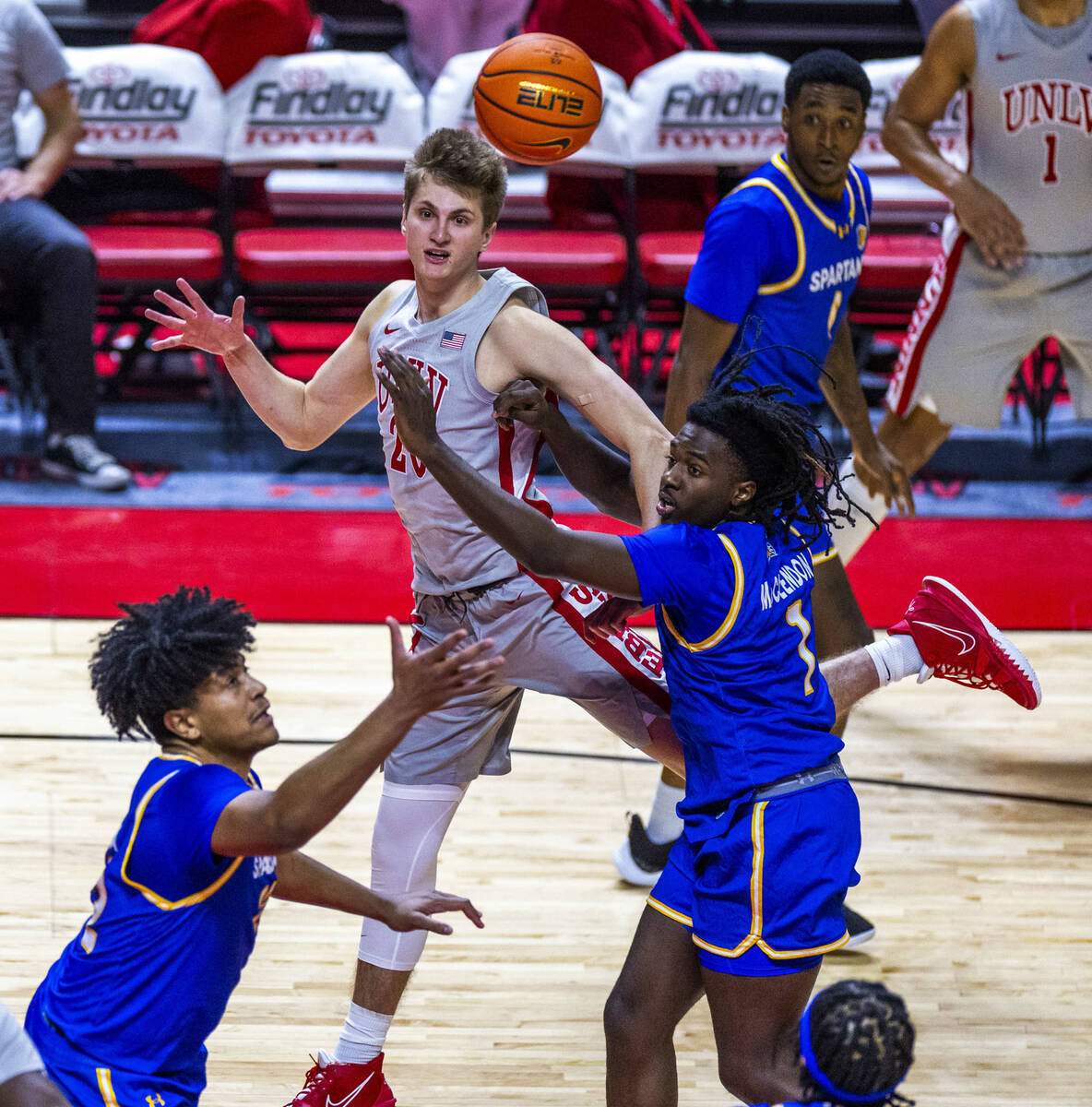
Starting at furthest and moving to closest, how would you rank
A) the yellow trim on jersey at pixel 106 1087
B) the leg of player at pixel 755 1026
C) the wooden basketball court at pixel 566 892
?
1. the wooden basketball court at pixel 566 892
2. the leg of player at pixel 755 1026
3. the yellow trim on jersey at pixel 106 1087

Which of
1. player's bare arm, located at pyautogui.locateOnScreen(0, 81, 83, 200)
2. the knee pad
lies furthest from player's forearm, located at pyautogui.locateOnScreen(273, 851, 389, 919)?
player's bare arm, located at pyautogui.locateOnScreen(0, 81, 83, 200)

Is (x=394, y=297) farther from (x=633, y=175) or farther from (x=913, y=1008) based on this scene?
(x=633, y=175)

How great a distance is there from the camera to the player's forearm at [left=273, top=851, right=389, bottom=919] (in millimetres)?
2494

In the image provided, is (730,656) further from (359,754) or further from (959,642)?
(959,642)

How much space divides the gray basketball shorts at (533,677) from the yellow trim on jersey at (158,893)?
0.85 m

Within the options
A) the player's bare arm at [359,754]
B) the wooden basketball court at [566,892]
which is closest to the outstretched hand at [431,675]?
the player's bare arm at [359,754]

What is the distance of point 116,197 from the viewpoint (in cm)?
897

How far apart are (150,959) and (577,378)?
1411mm

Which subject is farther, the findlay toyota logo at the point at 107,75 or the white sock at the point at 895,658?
the findlay toyota logo at the point at 107,75

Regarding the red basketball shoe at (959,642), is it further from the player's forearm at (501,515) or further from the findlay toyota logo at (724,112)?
the findlay toyota logo at (724,112)

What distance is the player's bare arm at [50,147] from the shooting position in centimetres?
758

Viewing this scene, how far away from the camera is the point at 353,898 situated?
2500 millimetres

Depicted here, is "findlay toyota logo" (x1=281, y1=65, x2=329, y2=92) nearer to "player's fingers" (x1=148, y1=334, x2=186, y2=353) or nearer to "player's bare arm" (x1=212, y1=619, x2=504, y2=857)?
"player's fingers" (x1=148, y1=334, x2=186, y2=353)

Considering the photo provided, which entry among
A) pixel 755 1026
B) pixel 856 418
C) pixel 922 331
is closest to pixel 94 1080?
pixel 755 1026
